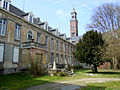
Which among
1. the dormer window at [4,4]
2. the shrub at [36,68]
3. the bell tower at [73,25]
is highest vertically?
the bell tower at [73,25]

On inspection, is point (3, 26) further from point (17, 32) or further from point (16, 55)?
point (16, 55)

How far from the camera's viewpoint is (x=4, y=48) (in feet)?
44.5

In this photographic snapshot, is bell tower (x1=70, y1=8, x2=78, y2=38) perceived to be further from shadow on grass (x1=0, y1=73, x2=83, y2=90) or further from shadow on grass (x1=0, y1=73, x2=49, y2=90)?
shadow on grass (x1=0, y1=73, x2=83, y2=90)

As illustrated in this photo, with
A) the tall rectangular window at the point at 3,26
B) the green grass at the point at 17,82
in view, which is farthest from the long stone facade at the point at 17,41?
the green grass at the point at 17,82

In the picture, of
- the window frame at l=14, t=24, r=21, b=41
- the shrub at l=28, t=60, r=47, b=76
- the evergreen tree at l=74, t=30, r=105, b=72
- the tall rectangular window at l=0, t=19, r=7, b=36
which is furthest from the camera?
the evergreen tree at l=74, t=30, r=105, b=72

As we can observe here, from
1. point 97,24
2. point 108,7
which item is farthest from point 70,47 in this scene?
point 108,7

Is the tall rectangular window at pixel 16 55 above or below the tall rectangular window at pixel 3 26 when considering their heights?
below

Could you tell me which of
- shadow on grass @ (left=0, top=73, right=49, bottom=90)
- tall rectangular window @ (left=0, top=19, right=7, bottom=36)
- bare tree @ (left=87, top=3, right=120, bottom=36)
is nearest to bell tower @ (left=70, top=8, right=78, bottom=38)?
bare tree @ (left=87, top=3, right=120, bottom=36)

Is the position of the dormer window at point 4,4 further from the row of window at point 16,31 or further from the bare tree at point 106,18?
the bare tree at point 106,18

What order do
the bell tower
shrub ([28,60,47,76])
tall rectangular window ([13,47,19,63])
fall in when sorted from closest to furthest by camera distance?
shrub ([28,60,47,76]) → tall rectangular window ([13,47,19,63]) → the bell tower

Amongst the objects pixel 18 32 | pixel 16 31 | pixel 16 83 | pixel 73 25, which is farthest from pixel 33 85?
pixel 73 25

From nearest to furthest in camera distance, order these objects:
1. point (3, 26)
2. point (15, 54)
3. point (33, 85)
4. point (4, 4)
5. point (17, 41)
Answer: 1. point (33, 85)
2. point (3, 26)
3. point (4, 4)
4. point (15, 54)
5. point (17, 41)

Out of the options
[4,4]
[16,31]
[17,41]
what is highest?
[4,4]

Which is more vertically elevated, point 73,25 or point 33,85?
point 73,25
